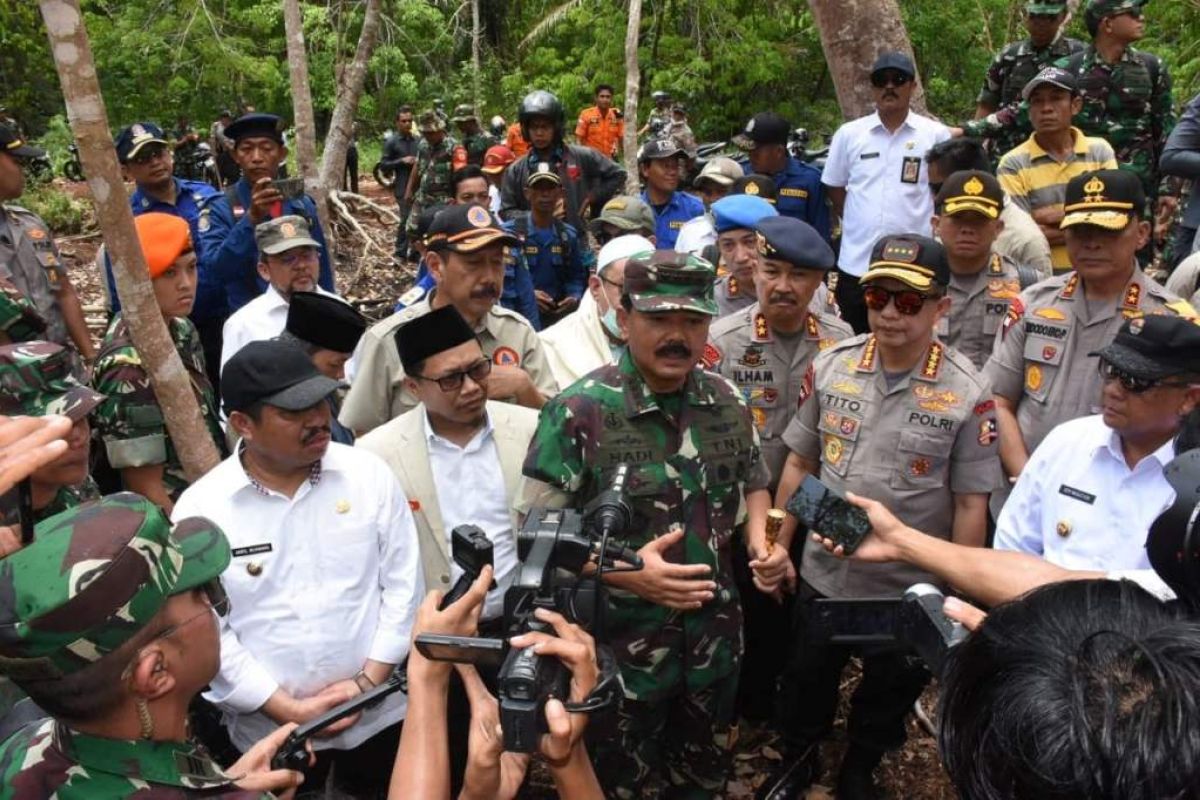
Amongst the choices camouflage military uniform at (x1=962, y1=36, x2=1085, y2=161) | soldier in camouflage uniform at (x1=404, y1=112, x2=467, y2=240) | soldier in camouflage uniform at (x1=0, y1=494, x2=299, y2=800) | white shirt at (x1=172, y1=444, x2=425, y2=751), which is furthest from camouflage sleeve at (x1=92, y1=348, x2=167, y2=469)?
soldier in camouflage uniform at (x1=404, y1=112, x2=467, y2=240)

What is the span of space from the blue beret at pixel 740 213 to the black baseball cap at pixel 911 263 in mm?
1191

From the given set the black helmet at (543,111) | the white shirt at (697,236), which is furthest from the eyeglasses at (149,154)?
the white shirt at (697,236)

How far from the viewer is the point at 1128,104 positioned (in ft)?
19.2

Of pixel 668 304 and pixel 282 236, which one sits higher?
pixel 668 304

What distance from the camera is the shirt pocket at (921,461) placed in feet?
11.1

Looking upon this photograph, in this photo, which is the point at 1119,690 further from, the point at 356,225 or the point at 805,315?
the point at 356,225

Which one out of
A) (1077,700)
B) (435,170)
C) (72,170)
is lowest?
(72,170)

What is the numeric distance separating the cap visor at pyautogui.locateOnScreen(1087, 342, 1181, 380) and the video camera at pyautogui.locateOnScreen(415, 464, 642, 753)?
1603mm

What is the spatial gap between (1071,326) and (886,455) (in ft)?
3.40

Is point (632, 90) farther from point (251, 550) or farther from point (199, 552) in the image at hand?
point (199, 552)

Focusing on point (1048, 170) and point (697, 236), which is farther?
point (697, 236)

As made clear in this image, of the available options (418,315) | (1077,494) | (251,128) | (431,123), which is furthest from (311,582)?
(431,123)

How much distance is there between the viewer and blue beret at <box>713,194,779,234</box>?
4.66 m

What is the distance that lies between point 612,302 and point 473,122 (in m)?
9.05
